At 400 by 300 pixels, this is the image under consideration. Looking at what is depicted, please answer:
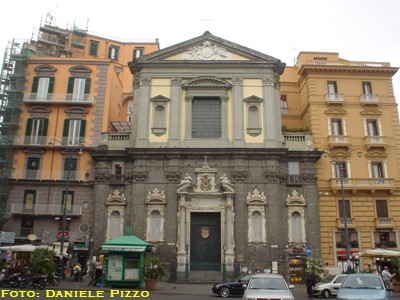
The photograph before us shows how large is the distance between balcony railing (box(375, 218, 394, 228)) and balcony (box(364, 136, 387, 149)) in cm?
626

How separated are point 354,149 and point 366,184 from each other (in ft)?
10.9

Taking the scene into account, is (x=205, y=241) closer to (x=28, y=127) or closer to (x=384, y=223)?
(x=384, y=223)

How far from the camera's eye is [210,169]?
116ft

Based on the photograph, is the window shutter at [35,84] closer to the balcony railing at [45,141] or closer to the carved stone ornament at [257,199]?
the balcony railing at [45,141]

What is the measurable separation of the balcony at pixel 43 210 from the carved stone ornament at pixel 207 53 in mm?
16131

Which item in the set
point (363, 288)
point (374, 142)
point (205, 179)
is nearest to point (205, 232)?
point (205, 179)

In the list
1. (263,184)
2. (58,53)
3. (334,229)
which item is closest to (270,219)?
(263,184)

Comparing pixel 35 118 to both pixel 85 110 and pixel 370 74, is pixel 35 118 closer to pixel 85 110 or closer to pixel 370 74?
pixel 85 110

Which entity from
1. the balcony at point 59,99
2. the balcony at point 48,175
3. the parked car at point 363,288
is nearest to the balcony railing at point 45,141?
the balcony at point 48,175

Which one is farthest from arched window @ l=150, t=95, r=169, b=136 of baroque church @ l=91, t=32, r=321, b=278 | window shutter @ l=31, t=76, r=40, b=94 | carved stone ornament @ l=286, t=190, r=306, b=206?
carved stone ornament @ l=286, t=190, r=306, b=206

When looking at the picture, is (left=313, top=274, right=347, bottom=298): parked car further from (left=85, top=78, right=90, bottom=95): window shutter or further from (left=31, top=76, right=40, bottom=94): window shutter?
(left=31, top=76, right=40, bottom=94): window shutter

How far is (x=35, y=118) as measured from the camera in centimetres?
3884

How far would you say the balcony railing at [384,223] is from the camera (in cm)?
3559

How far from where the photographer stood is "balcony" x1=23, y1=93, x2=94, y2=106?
38.8m
